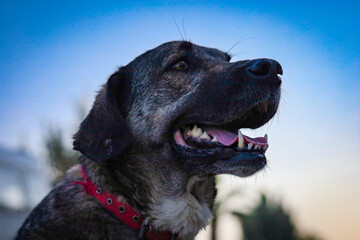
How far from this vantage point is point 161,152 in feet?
11.1

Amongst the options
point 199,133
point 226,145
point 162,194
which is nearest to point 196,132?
point 199,133

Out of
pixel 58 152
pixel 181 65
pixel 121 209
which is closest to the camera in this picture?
pixel 121 209

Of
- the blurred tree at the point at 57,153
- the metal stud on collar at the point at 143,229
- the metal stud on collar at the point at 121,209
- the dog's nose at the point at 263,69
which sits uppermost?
the blurred tree at the point at 57,153

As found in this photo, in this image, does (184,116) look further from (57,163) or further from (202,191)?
(57,163)

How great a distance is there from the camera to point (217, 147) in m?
3.24

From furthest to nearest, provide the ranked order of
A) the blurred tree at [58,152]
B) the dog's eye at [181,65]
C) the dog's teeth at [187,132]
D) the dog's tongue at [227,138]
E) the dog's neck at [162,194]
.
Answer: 1. the blurred tree at [58,152]
2. the dog's eye at [181,65]
3. the dog's teeth at [187,132]
4. the dog's tongue at [227,138]
5. the dog's neck at [162,194]

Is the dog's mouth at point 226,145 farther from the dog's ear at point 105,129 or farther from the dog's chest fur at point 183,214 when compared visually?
the dog's ear at point 105,129

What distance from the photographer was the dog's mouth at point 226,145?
3.20 meters

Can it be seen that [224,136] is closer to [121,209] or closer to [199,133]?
[199,133]

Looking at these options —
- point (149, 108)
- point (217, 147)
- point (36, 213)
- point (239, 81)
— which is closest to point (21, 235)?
point (36, 213)

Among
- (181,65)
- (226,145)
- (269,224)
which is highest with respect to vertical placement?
(269,224)

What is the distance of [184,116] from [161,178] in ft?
1.83

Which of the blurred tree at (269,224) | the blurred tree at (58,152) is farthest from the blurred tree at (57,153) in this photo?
the blurred tree at (269,224)

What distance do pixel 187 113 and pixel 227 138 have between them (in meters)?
0.40
